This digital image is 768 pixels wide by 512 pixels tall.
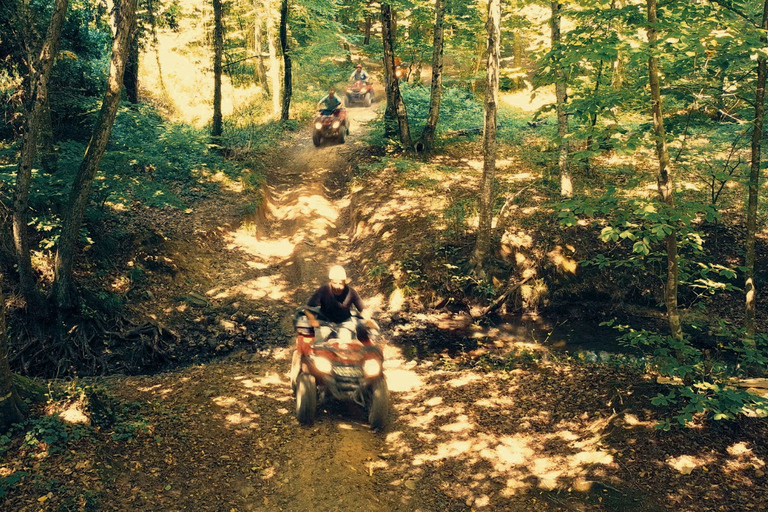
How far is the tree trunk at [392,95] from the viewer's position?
54.0 ft

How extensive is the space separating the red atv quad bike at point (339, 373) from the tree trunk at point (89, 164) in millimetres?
4322

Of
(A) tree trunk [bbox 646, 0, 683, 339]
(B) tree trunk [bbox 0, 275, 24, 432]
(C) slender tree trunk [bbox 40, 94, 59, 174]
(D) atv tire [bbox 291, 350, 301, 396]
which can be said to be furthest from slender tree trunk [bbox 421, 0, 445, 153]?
(B) tree trunk [bbox 0, 275, 24, 432]

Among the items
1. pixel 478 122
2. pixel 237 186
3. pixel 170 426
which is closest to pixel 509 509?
pixel 170 426

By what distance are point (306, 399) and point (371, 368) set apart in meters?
0.96

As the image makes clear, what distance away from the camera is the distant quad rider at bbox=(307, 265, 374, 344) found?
6973 millimetres

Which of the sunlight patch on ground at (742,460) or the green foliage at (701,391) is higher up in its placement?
the green foliage at (701,391)

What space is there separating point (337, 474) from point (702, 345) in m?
8.04

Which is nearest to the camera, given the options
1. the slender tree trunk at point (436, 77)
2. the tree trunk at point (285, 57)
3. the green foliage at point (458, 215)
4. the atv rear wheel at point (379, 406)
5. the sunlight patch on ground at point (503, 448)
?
the sunlight patch on ground at point (503, 448)

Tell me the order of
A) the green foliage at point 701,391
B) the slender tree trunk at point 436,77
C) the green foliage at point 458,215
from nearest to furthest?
1. the green foliage at point 701,391
2. the green foliage at point 458,215
3. the slender tree trunk at point 436,77

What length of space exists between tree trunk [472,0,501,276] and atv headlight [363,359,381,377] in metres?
5.46

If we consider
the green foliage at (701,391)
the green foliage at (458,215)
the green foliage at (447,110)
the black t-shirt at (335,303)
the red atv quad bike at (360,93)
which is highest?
the red atv quad bike at (360,93)

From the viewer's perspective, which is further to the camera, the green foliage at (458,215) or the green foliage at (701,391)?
the green foliage at (458,215)

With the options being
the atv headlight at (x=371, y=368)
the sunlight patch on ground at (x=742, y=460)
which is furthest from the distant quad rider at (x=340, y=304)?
the sunlight patch on ground at (x=742, y=460)

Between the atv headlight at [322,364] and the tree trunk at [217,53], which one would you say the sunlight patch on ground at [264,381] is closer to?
the atv headlight at [322,364]
